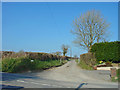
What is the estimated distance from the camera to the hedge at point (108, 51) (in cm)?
2423

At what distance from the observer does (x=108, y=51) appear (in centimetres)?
2491

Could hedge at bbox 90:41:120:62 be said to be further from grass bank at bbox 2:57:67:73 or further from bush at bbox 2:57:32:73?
bush at bbox 2:57:32:73

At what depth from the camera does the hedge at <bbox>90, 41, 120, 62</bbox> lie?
79.5 ft

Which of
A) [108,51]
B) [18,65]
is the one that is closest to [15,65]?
[18,65]

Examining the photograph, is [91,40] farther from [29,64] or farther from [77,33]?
[29,64]

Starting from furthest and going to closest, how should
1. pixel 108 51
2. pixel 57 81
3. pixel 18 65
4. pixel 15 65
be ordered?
pixel 108 51, pixel 18 65, pixel 15 65, pixel 57 81

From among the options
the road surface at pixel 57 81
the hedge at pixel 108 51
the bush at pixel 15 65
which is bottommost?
the road surface at pixel 57 81

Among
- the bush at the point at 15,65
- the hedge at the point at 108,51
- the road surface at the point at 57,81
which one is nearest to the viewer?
the road surface at the point at 57,81

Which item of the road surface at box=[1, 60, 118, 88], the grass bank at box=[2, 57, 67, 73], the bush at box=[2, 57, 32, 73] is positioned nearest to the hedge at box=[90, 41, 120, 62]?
the road surface at box=[1, 60, 118, 88]

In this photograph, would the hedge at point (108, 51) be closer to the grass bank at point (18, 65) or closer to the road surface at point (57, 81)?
the road surface at point (57, 81)

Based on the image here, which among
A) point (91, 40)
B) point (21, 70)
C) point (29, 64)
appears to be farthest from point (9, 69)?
point (91, 40)

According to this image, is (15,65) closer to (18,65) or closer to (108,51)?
(18,65)

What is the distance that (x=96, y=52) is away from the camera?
2612cm

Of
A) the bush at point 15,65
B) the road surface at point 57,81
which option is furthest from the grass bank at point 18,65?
the road surface at point 57,81
